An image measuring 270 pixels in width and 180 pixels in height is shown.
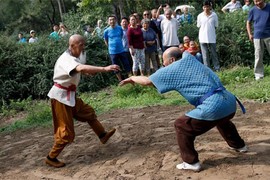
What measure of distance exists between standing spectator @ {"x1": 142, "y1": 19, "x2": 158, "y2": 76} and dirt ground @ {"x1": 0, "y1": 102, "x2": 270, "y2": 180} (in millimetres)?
3831

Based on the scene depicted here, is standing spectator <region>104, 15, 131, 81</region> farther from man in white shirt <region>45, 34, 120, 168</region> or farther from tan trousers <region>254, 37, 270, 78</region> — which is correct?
man in white shirt <region>45, 34, 120, 168</region>

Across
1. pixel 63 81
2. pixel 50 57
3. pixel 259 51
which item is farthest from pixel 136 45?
pixel 63 81

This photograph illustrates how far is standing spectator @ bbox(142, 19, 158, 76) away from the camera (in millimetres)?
10734

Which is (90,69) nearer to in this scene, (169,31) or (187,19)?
(169,31)

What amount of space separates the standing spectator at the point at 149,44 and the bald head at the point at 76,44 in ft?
18.8

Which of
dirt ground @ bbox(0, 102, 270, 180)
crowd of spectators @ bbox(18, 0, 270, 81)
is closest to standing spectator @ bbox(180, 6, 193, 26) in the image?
crowd of spectators @ bbox(18, 0, 270, 81)

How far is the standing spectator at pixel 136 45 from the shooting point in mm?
10227

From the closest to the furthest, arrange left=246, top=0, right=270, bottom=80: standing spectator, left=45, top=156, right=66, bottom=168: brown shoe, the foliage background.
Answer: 1. left=45, top=156, right=66, bottom=168: brown shoe
2. left=246, top=0, right=270, bottom=80: standing spectator
3. the foliage background

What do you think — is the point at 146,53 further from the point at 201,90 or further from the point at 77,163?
the point at 201,90

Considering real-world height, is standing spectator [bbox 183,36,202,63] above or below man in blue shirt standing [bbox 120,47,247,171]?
below

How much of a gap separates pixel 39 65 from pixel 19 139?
178 inches

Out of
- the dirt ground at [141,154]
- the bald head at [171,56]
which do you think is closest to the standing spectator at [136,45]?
the dirt ground at [141,154]

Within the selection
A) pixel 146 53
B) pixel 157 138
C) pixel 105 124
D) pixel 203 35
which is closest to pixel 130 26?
pixel 146 53

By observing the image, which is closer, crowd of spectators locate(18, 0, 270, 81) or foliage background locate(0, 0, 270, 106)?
crowd of spectators locate(18, 0, 270, 81)
